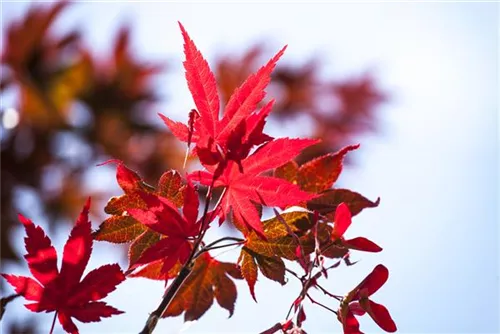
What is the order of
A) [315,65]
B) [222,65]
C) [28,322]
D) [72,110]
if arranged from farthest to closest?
[315,65], [222,65], [72,110], [28,322]

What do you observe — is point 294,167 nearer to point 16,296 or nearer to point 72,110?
point 16,296

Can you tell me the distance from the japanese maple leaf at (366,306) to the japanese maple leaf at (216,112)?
0.17m

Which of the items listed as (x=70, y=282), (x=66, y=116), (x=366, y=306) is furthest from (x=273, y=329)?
(x=66, y=116)

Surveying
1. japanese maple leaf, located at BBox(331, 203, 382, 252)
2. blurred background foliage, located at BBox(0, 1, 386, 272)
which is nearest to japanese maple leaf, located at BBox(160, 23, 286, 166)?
japanese maple leaf, located at BBox(331, 203, 382, 252)

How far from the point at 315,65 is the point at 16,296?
1.76m

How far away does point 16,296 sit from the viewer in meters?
0.57

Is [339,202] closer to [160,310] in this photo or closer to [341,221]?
[341,221]

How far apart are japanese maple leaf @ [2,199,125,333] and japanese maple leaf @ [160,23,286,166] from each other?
0.14 m

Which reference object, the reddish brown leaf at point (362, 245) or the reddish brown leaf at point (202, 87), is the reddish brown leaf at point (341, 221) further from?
the reddish brown leaf at point (202, 87)

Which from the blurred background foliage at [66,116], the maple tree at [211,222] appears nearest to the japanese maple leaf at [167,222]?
the maple tree at [211,222]

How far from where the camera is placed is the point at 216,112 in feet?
2.04

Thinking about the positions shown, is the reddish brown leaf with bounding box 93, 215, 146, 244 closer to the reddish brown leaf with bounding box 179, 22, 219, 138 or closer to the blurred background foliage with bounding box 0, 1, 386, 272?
the reddish brown leaf with bounding box 179, 22, 219, 138

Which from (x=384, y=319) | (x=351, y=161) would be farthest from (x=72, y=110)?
(x=384, y=319)

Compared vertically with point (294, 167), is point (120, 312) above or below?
below
